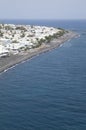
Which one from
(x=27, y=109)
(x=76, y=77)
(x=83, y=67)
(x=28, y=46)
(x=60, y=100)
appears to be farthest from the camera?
(x=28, y=46)

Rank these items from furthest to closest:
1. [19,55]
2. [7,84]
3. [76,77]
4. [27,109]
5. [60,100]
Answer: [19,55] → [76,77] → [7,84] → [60,100] → [27,109]

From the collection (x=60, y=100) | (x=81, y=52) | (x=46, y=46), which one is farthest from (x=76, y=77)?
(x=46, y=46)

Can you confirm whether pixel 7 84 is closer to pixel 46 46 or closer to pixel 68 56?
pixel 68 56

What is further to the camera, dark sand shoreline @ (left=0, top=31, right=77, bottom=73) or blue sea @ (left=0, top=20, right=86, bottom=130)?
dark sand shoreline @ (left=0, top=31, right=77, bottom=73)

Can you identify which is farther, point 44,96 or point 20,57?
point 20,57

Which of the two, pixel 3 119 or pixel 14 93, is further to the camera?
pixel 14 93

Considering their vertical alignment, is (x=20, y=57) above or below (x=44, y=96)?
below

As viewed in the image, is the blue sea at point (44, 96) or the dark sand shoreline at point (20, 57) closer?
the blue sea at point (44, 96)
